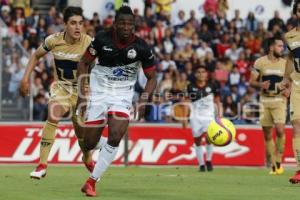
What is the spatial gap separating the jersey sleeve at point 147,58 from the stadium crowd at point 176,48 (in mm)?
9779

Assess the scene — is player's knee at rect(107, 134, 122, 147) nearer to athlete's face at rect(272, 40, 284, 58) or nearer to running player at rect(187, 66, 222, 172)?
athlete's face at rect(272, 40, 284, 58)

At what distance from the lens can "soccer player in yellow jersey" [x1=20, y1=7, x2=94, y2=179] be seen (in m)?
15.3

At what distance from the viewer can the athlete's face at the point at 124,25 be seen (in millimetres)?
12438

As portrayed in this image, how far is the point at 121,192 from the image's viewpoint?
13.3 m

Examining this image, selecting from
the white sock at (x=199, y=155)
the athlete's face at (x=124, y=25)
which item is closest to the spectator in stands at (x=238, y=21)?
the white sock at (x=199, y=155)

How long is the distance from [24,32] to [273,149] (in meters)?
10.7

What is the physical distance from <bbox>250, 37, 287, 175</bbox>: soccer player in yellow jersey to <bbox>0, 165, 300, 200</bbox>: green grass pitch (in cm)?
196

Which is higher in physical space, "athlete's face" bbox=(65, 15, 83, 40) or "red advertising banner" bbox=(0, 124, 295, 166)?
"athlete's face" bbox=(65, 15, 83, 40)

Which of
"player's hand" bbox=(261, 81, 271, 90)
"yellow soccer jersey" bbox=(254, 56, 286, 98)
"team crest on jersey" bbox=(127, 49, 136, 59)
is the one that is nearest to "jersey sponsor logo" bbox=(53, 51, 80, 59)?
"team crest on jersey" bbox=(127, 49, 136, 59)

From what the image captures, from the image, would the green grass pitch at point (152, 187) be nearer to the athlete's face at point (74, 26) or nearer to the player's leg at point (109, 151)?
the player's leg at point (109, 151)

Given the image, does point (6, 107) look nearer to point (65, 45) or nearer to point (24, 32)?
point (24, 32)

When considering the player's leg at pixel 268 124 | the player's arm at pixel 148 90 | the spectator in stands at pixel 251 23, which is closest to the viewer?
the player's arm at pixel 148 90

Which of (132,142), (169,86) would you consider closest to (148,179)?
(132,142)

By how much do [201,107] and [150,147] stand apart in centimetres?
237
